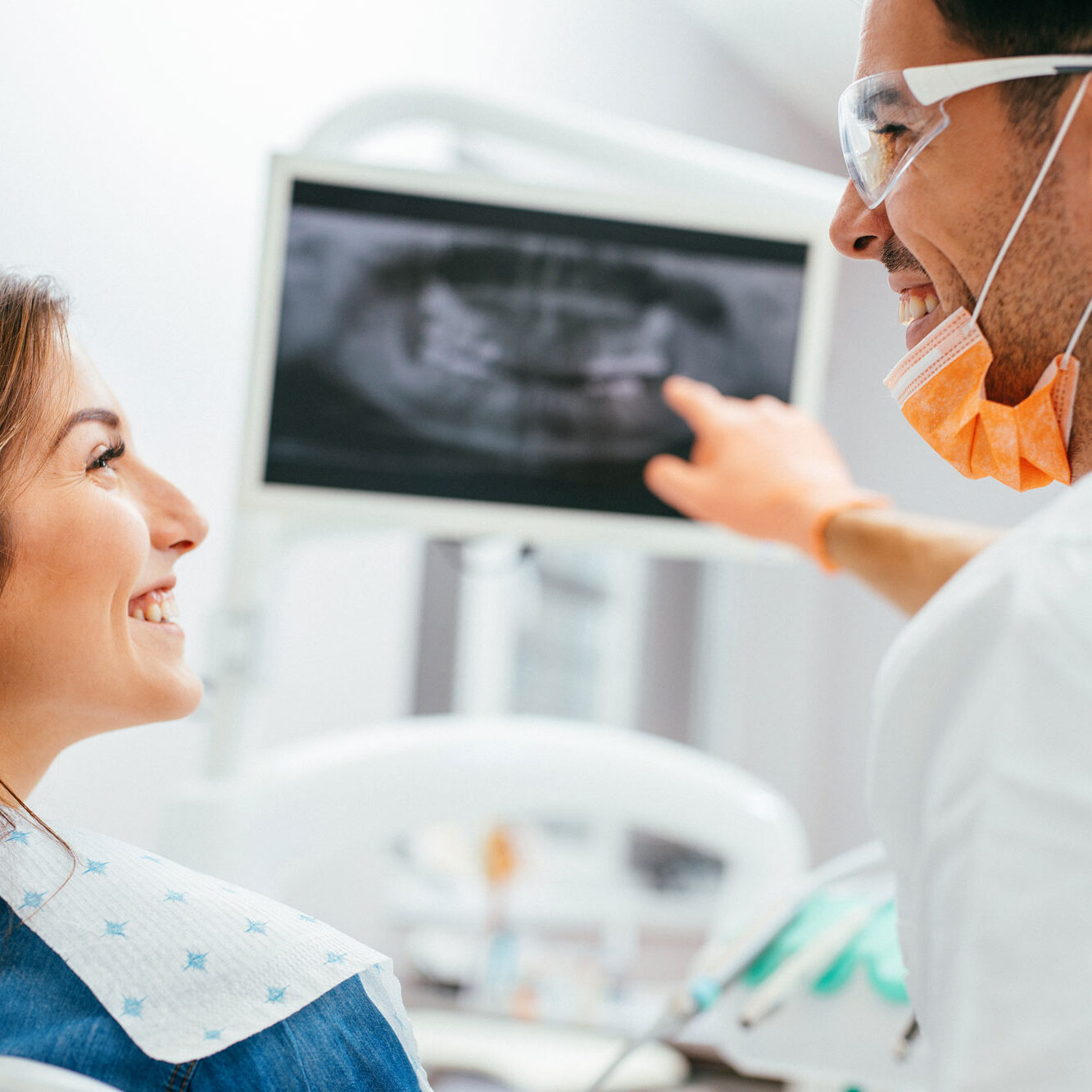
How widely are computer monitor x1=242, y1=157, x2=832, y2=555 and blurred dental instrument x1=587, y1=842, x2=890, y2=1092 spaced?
51 cm

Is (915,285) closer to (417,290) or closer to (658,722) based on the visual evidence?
(417,290)

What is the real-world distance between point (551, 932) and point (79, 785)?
233 cm

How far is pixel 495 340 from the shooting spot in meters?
1.69

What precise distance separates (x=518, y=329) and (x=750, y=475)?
1.40 feet

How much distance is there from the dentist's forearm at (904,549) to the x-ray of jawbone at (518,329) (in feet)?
1.00

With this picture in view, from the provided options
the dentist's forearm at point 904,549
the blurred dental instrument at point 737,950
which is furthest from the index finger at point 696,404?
the blurred dental instrument at point 737,950

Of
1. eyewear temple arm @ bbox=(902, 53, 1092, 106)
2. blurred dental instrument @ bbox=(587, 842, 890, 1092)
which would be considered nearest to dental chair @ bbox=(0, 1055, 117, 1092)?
blurred dental instrument @ bbox=(587, 842, 890, 1092)

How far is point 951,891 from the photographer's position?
0.61 metres

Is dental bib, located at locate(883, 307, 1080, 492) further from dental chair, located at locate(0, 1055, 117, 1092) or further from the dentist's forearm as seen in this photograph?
dental chair, located at locate(0, 1055, 117, 1092)

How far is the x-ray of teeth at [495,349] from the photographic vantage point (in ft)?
5.34

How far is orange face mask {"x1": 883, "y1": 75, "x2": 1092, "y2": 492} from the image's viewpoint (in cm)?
89

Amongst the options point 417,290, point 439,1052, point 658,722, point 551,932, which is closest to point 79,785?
point 417,290

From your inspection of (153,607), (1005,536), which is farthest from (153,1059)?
(1005,536)

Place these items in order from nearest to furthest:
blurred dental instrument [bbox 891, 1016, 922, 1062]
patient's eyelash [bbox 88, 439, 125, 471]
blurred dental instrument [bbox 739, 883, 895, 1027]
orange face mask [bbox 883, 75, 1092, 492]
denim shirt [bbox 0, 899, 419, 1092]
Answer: denim shirt [bbox 0, 899, 419, 1092] → orange face mask [bbox 883, 75, 1092, 492] → patient's eyelash [bbox 88, 439, 125, 471] → blurred dental instrument [bbox 891, 1016, 922, 1062] → blurred dental instrument [bbox 739, 883, 895, 1027]
